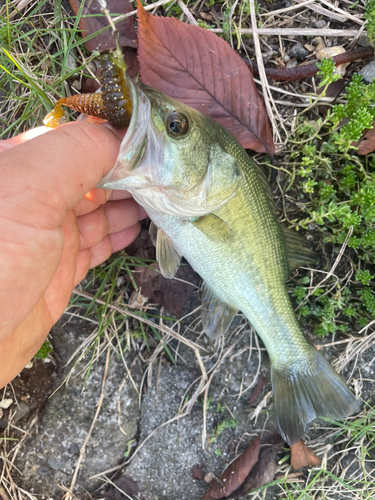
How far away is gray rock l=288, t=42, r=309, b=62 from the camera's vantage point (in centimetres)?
250

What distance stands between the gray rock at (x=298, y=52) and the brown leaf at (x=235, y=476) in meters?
2.86

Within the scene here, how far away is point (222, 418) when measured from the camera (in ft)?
9.03

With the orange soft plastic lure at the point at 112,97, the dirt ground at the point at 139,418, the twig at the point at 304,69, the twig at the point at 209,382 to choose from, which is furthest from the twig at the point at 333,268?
the orange soft plastic lure at the point at 112,97

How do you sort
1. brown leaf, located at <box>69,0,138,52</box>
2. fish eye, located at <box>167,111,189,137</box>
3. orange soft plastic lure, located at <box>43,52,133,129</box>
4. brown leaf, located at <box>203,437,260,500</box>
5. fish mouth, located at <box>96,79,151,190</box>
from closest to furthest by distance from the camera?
orange soft plastic lure, located at <box>43,52,133,129</box> < fish mouth, located at <box>96,79,151,190</box> < fish eye, located at <box>167,111,189,137</box> < brown leaf, located at <box>69,0,138,52</box> < brown leaf, located at <box>203,437,260,500</box>

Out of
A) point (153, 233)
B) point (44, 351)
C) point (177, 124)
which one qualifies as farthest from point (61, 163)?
point (44, 351)

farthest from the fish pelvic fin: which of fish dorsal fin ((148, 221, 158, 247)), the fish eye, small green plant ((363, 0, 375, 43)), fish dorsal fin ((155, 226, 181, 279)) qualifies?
small green plant ((363, 0, 375, 43))

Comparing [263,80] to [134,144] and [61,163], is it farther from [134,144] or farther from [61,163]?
[61,163]

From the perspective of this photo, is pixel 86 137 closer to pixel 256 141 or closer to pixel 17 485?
pixel 256 141

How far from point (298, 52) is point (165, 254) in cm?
173

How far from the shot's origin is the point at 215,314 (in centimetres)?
250

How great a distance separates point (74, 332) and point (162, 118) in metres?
1.86

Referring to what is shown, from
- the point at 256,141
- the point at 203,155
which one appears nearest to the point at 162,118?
the point at 203,155

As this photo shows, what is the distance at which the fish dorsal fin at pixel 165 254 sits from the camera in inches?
91.8

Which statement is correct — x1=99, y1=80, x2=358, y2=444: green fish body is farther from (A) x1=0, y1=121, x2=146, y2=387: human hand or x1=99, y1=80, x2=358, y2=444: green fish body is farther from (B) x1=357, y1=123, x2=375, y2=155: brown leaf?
(B) x1=357, y1=123, x2=375, y2=155: brown leaf
